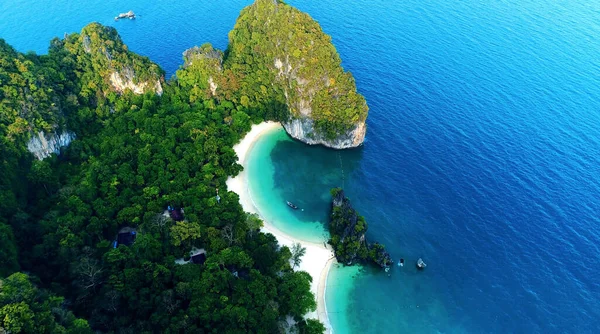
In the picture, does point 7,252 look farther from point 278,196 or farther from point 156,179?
point 278,196

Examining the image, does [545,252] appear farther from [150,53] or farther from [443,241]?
[150,53]

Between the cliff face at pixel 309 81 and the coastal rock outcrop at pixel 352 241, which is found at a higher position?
the cliff face at pixel 309 81

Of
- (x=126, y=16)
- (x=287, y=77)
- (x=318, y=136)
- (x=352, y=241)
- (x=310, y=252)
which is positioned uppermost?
(x=126, y=16)

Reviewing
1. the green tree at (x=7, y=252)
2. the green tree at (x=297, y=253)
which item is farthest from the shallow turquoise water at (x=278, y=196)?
the green tree at (x=7, y=252)

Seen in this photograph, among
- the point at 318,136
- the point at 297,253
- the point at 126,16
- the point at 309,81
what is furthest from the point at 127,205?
the point at 126,16

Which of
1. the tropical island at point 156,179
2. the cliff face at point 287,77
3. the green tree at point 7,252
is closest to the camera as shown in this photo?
the green tree at point 7,252

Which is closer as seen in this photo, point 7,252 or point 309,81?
point 7,252

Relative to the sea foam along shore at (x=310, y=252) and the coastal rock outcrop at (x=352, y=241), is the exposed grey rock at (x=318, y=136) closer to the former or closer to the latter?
the sea foam along shore at (x=310, y=252)
